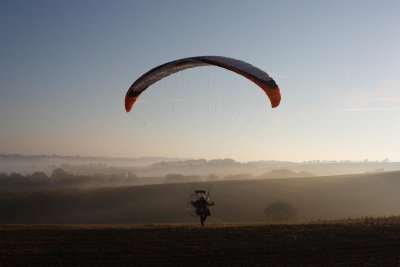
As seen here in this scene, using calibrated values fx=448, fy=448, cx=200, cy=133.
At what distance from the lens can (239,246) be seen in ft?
62.3

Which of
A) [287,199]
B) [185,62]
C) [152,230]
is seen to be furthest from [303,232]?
[287,199]

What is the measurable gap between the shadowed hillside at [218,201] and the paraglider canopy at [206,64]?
46.1m

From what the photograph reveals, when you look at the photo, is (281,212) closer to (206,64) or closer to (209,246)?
(206,64)

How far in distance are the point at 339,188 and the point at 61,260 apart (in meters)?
82.3

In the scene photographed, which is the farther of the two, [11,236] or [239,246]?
[11,236]

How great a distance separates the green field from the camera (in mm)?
16766

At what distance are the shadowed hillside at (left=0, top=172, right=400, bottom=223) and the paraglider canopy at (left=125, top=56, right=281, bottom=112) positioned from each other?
46128 mm

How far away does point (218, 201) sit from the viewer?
81.6 metres

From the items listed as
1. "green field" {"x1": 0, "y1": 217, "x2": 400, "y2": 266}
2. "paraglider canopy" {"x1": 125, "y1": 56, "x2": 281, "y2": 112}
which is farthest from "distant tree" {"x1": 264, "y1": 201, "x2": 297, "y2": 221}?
"paraglider canopy" {"x1": 125, "y1": 56, "x2": 281, "y2": 112}

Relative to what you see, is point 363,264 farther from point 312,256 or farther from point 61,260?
point 61,260

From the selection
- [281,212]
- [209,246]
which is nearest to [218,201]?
[281,212]

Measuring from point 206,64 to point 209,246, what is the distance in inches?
330

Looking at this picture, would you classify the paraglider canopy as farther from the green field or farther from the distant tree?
the distant tree

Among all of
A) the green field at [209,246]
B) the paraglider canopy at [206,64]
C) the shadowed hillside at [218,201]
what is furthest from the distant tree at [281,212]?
the paraglider canopy at [206,64]
